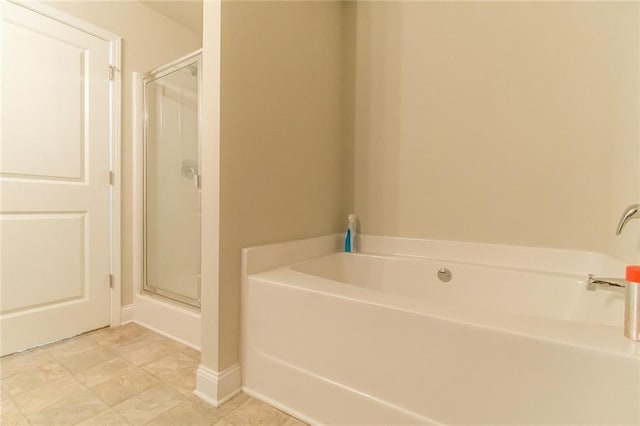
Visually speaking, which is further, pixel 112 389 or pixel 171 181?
pixel 171 181

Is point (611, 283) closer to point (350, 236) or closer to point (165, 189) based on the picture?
point (350, 236)

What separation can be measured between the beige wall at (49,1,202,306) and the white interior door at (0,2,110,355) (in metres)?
0.10

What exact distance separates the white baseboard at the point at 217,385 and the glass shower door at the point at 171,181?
0.75 meters

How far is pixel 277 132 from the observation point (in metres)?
1.35

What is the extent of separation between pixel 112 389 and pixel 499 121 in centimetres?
211

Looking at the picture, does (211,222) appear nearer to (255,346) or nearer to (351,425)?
(255,346)

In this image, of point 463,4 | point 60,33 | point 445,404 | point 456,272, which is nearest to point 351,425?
point 445,404

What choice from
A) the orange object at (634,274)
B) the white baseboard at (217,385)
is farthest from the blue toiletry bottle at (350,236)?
the orange object at (634,274)

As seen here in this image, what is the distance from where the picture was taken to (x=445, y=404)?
75 cm

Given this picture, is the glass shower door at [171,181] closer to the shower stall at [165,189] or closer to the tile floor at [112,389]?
the shower stall at [165,189]

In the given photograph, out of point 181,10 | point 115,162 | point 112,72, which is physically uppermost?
point 181,10

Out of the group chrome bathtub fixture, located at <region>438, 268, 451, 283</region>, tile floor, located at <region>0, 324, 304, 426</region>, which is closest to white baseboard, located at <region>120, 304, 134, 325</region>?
tile floor, located at <region>0, 324, 304, 426</region>

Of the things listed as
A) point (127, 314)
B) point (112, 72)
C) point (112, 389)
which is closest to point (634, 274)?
point (112, 389)

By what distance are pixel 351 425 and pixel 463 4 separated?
6.39 ft
